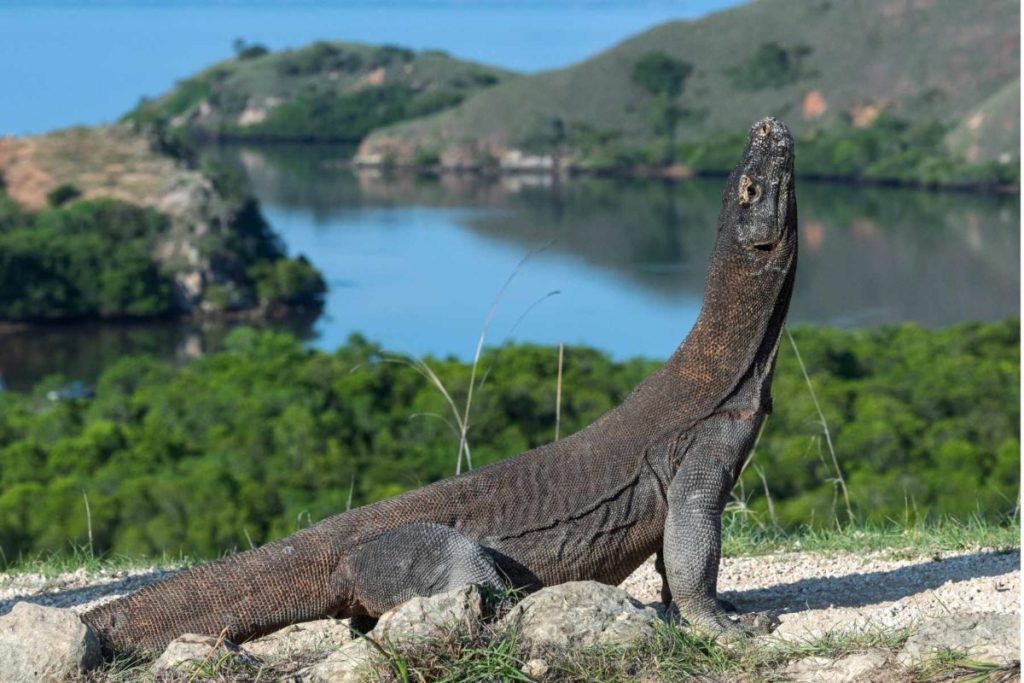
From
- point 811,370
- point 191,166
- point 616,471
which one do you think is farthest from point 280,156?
point 616,471

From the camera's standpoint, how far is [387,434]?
3234cm

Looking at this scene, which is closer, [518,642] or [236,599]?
[518,642]

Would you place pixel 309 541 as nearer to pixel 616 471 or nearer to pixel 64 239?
pixel 616 471

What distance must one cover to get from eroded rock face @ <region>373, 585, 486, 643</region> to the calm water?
39.5 meters

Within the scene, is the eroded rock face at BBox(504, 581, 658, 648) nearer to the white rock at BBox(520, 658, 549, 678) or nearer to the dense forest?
the white rock at BBox(520, 658, 549, 678)

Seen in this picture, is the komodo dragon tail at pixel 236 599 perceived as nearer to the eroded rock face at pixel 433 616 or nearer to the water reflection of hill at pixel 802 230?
the eroded rock face at pixel 433 616

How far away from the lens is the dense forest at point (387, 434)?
22.7 meters

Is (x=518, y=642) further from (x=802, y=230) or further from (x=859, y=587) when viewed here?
(x=802, y=230)

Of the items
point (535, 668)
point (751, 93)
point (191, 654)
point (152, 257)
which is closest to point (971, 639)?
point (535, 668)

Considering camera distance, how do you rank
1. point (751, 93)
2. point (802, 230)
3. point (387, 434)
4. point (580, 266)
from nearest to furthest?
point (387, 434)
point (580, 266)
point (802, 230)
point (751, 93)

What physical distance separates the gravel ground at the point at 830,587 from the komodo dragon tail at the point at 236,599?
1.33 m

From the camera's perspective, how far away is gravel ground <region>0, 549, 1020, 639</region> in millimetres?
5332

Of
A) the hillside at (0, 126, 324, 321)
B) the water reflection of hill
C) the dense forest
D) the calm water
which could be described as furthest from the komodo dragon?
the hillside at (0, 126, 324, 321)

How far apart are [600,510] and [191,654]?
1.42 metres
